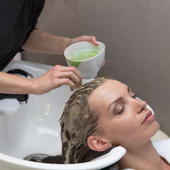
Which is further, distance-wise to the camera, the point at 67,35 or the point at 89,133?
the point at 67,35

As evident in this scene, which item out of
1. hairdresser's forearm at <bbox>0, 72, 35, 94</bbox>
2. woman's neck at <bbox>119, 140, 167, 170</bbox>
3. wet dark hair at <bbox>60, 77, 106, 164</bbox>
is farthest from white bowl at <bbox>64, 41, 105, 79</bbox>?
woman's neck at <bbox>119, 140, 167, 170</bbox>

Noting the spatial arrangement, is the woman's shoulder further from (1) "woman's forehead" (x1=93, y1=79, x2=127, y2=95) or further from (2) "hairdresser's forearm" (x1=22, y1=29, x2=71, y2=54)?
(2) "hairdresser's forearm" (x1=22, y1=29, x2=71, y2=54)

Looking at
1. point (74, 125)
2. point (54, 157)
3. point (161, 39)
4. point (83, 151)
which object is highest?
point (161, 39)

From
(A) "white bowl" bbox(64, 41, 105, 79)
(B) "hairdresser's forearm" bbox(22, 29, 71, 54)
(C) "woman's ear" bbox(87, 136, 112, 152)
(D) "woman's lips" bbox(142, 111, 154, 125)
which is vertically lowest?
(C) "woman's ear" bbox(87, 136, 112, 152)

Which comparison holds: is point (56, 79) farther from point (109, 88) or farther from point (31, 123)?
point (31, 123)

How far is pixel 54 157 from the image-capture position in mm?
1083

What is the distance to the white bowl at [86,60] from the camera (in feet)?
3.01

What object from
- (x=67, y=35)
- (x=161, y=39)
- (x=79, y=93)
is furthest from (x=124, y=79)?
(x=79, y=93)

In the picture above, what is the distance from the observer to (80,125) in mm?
861

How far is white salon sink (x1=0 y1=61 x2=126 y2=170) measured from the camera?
1.04m

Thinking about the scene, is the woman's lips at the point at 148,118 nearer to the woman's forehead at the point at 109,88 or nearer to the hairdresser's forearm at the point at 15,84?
the woman's forehead at the point at 109,88

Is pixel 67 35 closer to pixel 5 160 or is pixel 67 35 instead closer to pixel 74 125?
pixel 74 125

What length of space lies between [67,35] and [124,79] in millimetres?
459

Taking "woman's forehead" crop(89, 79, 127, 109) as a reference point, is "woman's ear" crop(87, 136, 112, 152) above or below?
below
